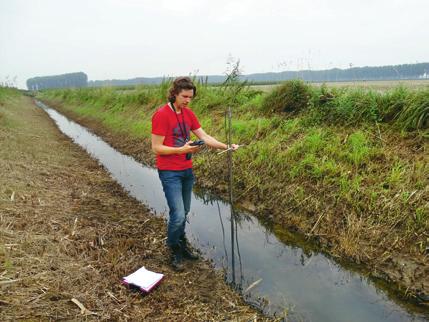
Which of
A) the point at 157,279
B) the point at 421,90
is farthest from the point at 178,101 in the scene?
the point at 421,90

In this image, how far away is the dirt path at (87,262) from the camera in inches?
131

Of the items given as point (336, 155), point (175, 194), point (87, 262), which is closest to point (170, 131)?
point (175, 194)

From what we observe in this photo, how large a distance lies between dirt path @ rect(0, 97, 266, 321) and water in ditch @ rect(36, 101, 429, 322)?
0.42 m

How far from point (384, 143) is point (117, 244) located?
208 inches

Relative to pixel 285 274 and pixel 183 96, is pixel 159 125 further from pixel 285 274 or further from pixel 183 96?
pixel 285 274

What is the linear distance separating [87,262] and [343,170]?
4.59m

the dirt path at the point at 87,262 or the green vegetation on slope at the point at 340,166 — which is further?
the green vegetation on slope at the point at 340,166

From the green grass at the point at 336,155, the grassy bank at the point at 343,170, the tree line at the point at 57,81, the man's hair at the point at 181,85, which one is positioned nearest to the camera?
the man's hair at the point at 181,85

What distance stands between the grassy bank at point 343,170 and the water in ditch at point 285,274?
12.5 inches

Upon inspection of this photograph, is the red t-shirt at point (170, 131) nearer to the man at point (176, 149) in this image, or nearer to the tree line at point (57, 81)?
the man at point (176, 149)

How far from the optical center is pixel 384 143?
20.8ft

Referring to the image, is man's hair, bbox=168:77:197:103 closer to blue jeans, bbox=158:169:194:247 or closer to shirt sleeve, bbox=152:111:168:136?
shirt sleeve, bbox=152:111:168:136

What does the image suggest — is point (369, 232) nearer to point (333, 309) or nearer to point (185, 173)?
point (333, 309)

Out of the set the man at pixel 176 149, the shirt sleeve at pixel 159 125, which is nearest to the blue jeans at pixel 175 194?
the man at pixel 176 149
